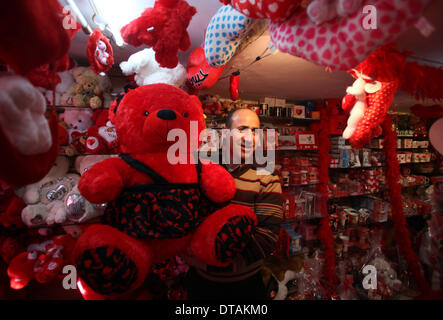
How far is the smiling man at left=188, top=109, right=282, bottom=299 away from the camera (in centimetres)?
87

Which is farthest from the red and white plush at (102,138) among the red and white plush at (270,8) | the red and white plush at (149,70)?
the red and white plush at (270,8)

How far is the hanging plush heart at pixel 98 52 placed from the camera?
0.81 meters

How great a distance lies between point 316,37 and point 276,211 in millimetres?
765

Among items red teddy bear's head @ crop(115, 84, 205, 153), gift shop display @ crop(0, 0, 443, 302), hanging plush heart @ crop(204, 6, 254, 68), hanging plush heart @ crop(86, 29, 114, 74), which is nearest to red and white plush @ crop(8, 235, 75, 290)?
gift shop display @ crop(0, 0, 443, 302)

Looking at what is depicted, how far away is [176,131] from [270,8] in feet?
1.46

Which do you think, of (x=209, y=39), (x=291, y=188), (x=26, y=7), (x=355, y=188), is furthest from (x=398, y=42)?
(x=355, y=188)

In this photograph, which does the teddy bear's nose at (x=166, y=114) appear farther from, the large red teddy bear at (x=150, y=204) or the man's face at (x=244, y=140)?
the man's face at (x=244, y=140)

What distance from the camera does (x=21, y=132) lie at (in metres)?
0.31

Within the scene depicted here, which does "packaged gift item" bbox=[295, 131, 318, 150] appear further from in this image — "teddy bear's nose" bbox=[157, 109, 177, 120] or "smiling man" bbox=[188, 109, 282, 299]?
"teddy bear's nose" bbox=[157, 109, 177, 120]

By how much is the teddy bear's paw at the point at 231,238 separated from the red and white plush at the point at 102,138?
1006 mm

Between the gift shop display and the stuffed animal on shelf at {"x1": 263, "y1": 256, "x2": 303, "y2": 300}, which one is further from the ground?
the gift shop display

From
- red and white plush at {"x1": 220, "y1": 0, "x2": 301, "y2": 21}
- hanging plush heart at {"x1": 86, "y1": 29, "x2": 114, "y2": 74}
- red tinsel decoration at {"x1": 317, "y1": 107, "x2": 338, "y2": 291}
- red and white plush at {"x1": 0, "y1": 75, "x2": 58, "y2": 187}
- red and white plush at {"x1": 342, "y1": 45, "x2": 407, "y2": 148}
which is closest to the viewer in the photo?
red and white plush at {"x1": 0, "y1": 75, "x2": 58, "y2": 187}

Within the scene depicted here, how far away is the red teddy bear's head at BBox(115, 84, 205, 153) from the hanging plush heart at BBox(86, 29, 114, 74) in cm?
28

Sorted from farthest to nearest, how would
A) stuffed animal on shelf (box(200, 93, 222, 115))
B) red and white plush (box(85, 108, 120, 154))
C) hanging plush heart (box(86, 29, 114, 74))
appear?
stuffed animal on shelf (box(200, 93, 222, 115)) < red and white plush (box(85, 108, 120, 154)) < hanging plush heart (box(86, 29, 114, 74))
